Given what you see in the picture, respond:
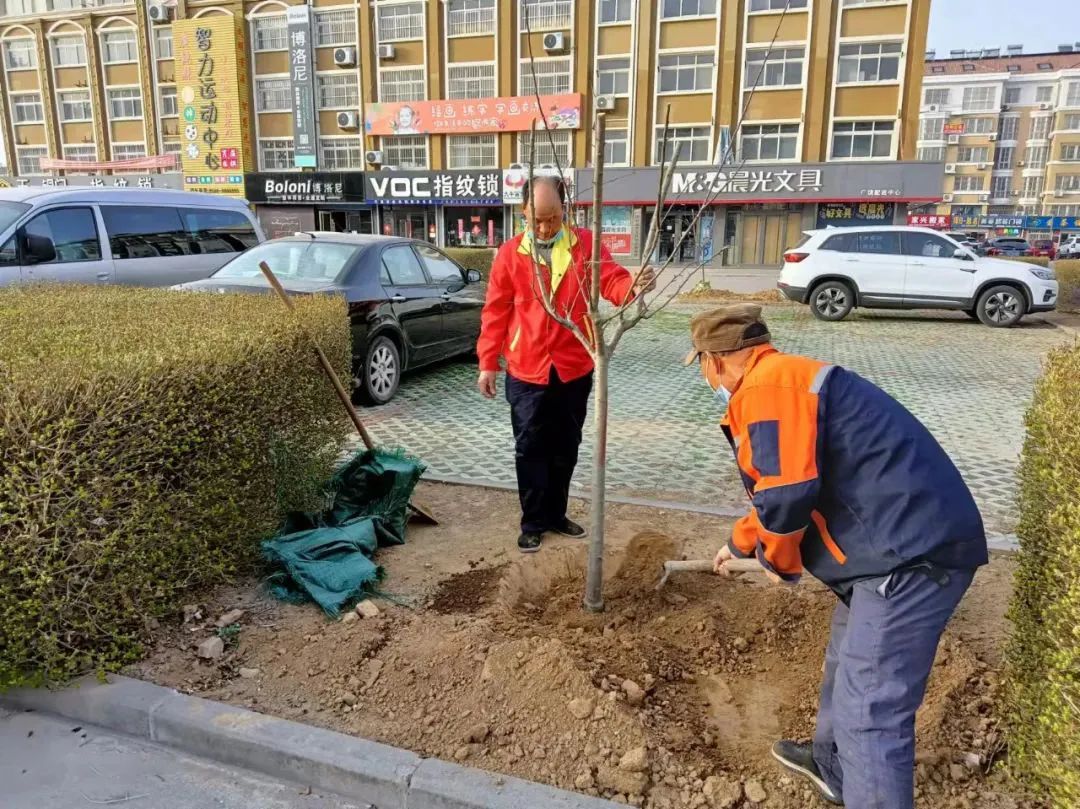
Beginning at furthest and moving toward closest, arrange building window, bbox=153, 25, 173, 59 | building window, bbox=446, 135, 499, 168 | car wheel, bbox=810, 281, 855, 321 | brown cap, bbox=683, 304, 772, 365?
building window, bbox=153, 25, 173, 59, building window, bbox=446, 135, 499, 168, car wheel, bbox=810, 281, 855, 321, brown cap, bbox=683, 304, 772, 365

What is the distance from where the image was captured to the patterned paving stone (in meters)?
5.37

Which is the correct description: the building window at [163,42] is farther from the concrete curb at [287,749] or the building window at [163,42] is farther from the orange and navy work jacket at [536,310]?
the concrete curb at [287,749]

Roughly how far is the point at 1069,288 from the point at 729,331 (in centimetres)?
1812

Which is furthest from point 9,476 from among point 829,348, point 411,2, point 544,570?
point 411,2

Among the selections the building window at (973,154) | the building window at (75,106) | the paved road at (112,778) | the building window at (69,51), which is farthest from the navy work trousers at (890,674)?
the building window at (973,154)

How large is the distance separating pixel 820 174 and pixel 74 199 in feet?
95.0

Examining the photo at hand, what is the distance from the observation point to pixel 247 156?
38969 millimetres

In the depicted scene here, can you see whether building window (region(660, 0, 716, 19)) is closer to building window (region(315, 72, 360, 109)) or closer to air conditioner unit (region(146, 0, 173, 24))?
building window (region(315, 72, 360, 109))

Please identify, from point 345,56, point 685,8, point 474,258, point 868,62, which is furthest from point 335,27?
point 474,258

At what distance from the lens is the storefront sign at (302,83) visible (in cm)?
3706

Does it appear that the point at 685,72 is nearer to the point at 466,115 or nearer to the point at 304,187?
the point at 466,115

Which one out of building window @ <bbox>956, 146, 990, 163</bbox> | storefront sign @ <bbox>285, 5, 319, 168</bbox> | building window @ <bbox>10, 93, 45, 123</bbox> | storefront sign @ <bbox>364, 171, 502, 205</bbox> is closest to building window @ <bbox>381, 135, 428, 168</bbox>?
storefront sign @ <bbox>364, 171, 502, 205</bbox>

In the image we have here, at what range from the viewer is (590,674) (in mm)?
2754

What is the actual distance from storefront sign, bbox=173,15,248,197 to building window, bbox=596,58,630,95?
58.5ft
